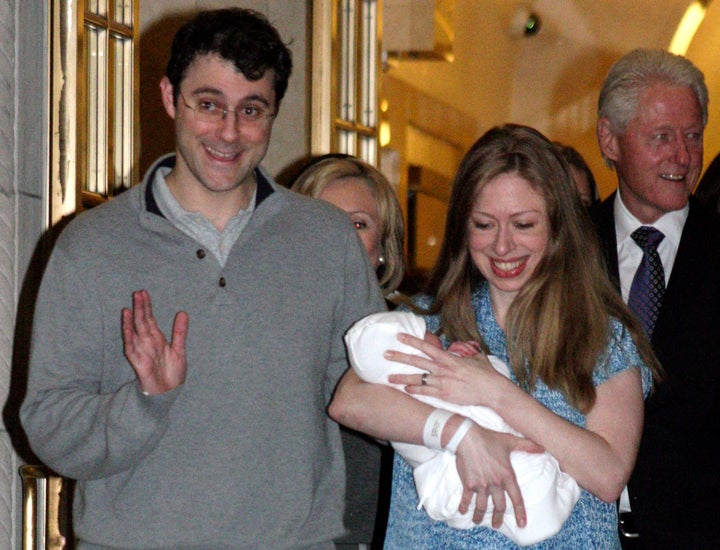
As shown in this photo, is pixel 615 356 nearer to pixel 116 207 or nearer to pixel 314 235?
pixel 314 235

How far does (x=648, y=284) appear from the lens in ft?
10.7

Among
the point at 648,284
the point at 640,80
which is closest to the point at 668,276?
the point at 648,284

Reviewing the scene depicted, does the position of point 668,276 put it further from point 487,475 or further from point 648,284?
point 487,475

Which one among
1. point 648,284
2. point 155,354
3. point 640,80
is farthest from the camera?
point 640,80

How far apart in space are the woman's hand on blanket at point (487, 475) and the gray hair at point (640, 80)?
1474 millimetres

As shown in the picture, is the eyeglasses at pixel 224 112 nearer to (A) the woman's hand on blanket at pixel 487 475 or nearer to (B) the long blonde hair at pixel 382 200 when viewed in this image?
(A) the woman's hand on blanket at pixel 487 475

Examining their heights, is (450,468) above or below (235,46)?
below

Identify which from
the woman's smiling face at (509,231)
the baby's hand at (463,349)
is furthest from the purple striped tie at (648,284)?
the baby's hand at (463,349)

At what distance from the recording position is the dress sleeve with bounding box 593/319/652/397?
102 inches

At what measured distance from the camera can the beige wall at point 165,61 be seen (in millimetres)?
3977

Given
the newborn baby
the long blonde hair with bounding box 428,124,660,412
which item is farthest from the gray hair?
the newborn baby

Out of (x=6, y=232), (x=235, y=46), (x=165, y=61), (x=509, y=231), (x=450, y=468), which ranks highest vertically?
(x=235, y=46)

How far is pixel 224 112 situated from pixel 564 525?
1080 millimetres

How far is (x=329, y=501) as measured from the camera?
8.39ft
